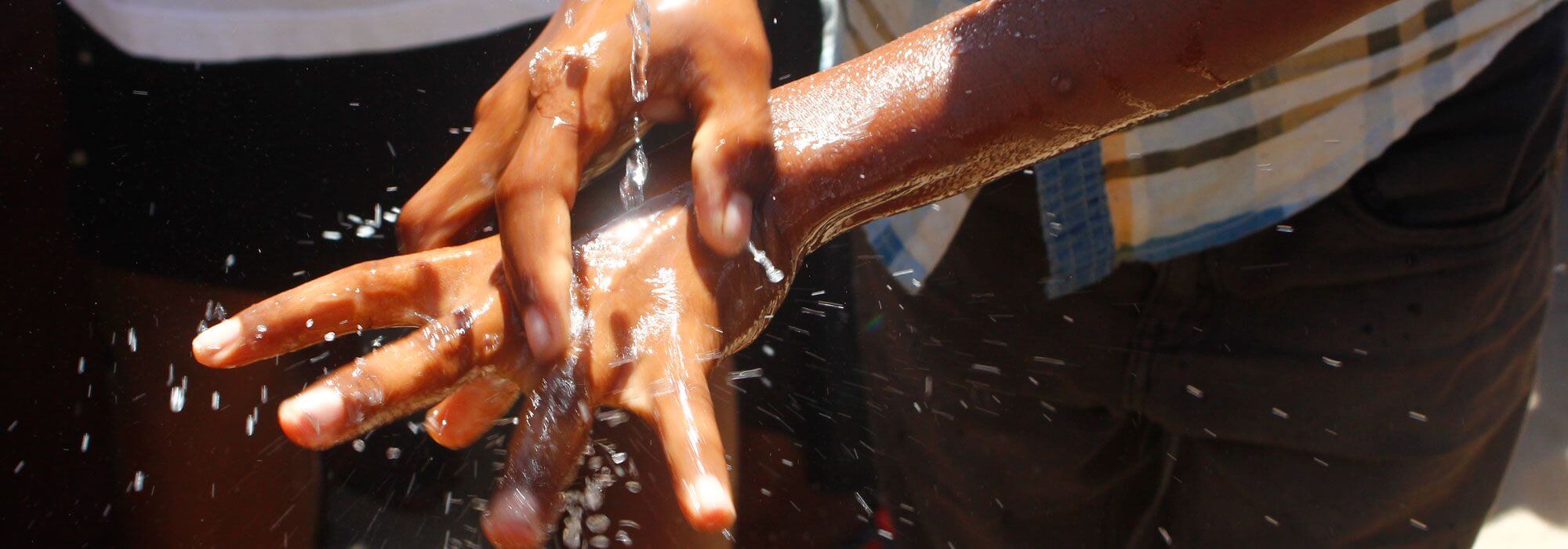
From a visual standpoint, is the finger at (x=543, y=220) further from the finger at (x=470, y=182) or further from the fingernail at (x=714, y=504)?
the fingernail at (x=714, y=504)

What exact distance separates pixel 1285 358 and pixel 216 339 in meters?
1.47

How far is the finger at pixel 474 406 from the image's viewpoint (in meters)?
1.19

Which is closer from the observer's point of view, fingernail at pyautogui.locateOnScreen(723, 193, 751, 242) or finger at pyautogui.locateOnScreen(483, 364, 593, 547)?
finger at pyautogui.locateOnScreen(483, 364, 593, 547)

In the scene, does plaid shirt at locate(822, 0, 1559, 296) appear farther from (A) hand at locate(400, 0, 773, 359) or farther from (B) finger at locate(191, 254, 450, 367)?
(B) finger at locate(191, 254, 450, 367)

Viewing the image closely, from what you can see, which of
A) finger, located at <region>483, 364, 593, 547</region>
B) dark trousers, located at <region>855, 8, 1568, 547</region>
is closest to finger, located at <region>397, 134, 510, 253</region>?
finger, located at <region>483, 364, 593, 547</region>

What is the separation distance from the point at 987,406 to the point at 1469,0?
0.97 metres

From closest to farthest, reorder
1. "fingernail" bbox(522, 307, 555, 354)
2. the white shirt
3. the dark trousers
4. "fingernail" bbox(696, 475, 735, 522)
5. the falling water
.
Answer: "fingernail" bbox(696, 475, 735, 522) < "fingernail" bbox(522, 307, 555, 354) < the falling water < the dark trousers < the white shirt

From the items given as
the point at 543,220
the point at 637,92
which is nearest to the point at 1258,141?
the point at 637,92

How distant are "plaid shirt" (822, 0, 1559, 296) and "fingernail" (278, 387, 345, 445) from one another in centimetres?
102

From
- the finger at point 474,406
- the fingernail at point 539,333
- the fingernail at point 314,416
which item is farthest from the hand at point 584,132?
the fingernail at point 314,416

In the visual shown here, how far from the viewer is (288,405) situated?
3.39 ft

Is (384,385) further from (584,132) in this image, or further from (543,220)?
(584,132)

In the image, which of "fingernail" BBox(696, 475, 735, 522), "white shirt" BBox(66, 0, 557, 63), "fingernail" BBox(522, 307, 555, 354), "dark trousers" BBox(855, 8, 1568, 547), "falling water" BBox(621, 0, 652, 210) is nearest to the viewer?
"fingernail" BBox(696, 475, 735, 522)

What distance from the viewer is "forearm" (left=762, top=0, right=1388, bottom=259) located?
43.3 inches
